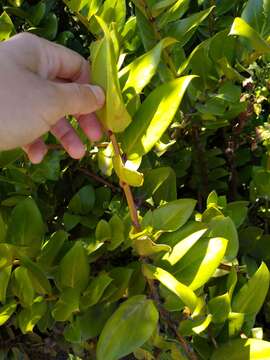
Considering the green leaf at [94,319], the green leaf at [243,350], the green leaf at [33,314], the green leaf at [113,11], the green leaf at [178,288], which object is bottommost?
the green leaf at [243,350]

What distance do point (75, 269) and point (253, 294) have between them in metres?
0.31

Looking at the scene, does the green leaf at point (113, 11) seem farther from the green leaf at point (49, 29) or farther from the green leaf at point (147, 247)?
the green leaf at point (147, 247)

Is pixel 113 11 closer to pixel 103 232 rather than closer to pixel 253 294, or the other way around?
pixel 103 232

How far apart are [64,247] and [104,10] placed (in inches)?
18.2

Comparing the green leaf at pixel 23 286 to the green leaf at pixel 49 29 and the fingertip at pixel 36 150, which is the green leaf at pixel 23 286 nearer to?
the fingertip at pixel 36 150

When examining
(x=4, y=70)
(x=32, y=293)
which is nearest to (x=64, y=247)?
(x=32, y=293)

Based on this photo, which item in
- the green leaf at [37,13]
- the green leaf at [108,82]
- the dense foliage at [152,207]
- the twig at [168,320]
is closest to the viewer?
the green leaf at [108,82]

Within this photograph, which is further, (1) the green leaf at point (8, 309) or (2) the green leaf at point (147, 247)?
(1) the green leaf at point (8, 309)

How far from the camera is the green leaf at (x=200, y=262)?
0.88 metres

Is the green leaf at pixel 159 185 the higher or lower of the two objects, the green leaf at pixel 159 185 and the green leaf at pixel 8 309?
the lower

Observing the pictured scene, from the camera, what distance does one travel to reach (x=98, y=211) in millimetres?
1270

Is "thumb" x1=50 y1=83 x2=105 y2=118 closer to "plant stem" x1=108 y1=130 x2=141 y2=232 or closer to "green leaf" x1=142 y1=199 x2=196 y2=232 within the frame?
"plant stem" x1=108 y1=130 x2=141 y2=232

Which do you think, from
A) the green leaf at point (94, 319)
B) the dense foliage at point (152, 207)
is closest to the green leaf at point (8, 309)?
the dense foliage at point (152, 207)

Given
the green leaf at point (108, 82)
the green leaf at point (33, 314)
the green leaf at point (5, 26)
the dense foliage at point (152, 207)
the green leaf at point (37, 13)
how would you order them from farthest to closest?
1. the green leaf at point (37, 13)
2. the green leaf at point (5, 26)
3. the green leaf at point (33, 314)
4. the dense foliage at point (152, 207)
5. the green leaf at point (108, 82)
